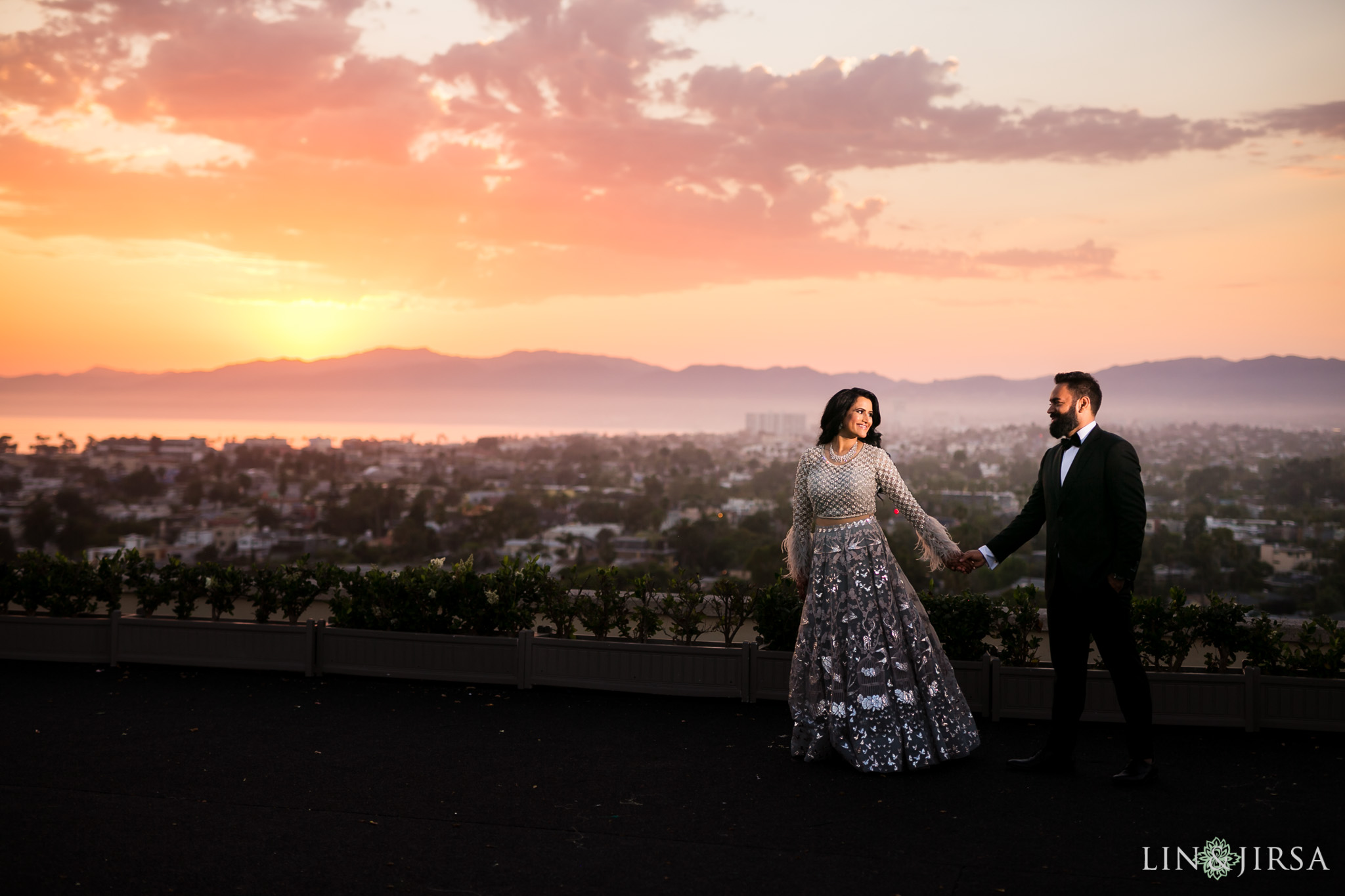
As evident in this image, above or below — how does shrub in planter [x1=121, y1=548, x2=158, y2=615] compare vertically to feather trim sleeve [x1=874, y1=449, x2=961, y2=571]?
below

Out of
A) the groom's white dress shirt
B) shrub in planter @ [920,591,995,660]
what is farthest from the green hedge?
the groom's white dress shirt

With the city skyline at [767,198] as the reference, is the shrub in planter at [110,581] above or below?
below

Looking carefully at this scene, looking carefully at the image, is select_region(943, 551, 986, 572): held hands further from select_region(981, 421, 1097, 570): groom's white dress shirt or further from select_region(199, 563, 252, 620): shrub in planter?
select_region(199, 563, 252, 620): shrub in planter

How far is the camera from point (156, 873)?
11.2ft

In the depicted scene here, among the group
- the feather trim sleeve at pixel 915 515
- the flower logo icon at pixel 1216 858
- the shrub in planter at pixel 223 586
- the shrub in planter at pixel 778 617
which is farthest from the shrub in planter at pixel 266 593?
the flower logo icon at pixel 1216 858

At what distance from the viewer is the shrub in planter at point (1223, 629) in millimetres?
5816

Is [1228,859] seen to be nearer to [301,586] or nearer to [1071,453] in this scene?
[1071,453]

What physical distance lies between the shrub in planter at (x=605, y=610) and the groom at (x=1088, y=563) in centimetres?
293

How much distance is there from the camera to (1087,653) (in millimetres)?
4551

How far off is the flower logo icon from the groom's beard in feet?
6.21

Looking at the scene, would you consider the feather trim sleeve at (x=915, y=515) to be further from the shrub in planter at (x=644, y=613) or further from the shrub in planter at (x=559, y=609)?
the shrub in planter at (x=559, y=609)

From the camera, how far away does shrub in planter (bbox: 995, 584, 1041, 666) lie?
19.8ft

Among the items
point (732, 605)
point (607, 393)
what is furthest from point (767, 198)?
point (607, 393)

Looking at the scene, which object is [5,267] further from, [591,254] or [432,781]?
[432,781]
